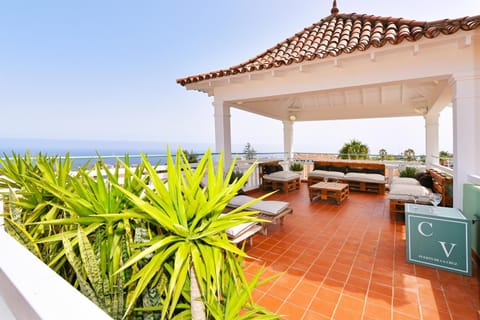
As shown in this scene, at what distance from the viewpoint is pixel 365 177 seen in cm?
699

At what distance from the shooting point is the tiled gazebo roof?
2881mm

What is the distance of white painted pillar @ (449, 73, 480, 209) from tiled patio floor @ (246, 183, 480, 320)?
53.2 inches

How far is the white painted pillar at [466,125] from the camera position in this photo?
313 centimetres

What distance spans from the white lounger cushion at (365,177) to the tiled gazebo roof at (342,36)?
14.2 feet

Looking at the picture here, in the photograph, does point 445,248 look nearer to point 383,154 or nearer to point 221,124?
point 221,124

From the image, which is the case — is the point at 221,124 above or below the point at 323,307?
above

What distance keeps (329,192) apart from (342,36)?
3800mm

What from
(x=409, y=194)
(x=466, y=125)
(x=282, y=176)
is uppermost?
(x=466, y=125)

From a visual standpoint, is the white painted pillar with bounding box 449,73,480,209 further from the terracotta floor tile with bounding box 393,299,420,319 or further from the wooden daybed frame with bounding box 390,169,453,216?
the terracotta floor tile with bounding box 393,299,420,319

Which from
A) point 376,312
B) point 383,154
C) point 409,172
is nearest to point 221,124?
point 376,312

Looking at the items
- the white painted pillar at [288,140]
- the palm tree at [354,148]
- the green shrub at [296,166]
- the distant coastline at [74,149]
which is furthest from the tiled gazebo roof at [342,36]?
the palm tree at [354,148]

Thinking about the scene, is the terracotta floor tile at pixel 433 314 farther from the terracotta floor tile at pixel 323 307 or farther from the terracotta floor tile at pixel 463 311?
the terracotta floor tile at pixel 323 307

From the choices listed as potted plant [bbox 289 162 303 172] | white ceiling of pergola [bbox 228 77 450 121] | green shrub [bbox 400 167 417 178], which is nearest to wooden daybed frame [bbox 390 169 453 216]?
green shrub [bbox 400 167 417 178]

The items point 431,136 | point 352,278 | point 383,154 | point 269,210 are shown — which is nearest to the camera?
point 352,278
